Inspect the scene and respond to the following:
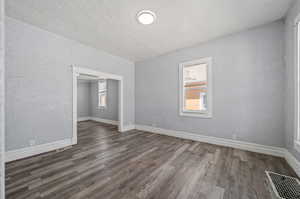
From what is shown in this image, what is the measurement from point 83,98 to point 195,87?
6.65m

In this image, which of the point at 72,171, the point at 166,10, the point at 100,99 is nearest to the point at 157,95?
the point at 166,10

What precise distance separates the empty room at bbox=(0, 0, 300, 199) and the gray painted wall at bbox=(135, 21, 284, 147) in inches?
0.8

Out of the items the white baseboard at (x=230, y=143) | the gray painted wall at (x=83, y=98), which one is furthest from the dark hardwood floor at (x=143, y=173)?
the gray painted wall at (x=83, y=98)

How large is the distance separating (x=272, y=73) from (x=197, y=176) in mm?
2657

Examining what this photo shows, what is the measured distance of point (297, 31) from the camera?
6.19 feet

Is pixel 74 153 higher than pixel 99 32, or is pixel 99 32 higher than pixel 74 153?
pixel 99 32

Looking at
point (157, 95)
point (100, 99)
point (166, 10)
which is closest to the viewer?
point (166, 10)

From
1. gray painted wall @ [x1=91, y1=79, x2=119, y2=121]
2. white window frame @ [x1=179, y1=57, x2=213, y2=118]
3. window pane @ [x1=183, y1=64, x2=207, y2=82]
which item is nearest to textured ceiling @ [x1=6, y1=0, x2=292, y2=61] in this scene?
white window frame @ [x1=179, y1=57, x2=213, y2=118]

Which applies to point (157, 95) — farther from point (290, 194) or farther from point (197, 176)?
point (290, 194)

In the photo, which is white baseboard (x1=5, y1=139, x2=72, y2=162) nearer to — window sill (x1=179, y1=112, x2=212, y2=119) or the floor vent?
window sill (x1=179, y1=112, x2=212, y2=119)

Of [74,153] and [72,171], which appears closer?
[72,171]

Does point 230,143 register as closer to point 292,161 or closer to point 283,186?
point 292,161

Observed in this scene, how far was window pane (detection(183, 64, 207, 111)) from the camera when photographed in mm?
3410

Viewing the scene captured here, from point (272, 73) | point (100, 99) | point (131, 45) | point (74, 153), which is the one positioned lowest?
point (74, 153)
